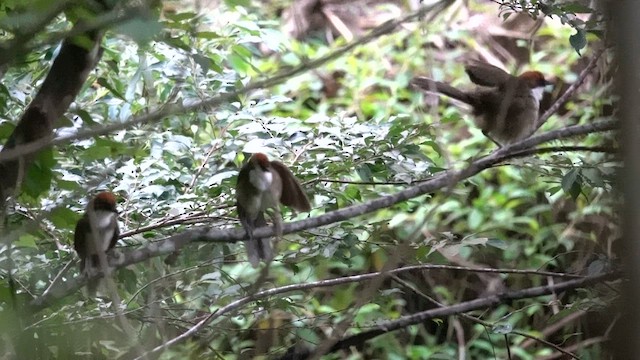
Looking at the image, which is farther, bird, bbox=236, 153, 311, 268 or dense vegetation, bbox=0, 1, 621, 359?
bird, bbox=236, 153, 311, 268

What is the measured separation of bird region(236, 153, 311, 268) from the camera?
2.92 meters

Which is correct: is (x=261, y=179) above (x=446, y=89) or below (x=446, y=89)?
below

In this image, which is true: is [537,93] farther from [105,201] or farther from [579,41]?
[105,201]

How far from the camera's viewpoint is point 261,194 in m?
2.95

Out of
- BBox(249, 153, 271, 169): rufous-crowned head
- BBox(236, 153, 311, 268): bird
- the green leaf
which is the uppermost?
the green leaf

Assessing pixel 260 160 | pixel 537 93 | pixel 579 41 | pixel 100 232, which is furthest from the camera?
pixel 537 93

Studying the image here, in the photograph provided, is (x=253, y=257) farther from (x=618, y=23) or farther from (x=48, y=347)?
(x=618, y=23)

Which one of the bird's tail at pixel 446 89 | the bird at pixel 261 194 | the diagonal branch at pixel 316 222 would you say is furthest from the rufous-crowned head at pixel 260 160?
the bird's tail at pixel 446 89

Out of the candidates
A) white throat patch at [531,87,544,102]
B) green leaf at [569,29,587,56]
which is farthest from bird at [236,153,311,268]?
white throat patch at [531,87,544,102]

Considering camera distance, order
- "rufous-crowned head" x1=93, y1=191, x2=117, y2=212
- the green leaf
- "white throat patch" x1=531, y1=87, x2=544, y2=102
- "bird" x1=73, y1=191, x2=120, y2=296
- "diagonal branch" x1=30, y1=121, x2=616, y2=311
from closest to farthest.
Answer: "diagonal branch" x1=30, y1=121, x2=616, y2=311
the green leaf
"bird" x1=73, y1=191, x2=120, y2=296
"rufous-crowned head" x1=93, y1=191, x2=117, y2=212
"white throat patch" x1=531, y1=87, x2=544, y2=102

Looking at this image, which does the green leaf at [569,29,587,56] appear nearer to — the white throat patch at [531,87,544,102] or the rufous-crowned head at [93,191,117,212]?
the white throat patch at [531,87,544,102]

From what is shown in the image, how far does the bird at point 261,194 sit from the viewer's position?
2918 mm

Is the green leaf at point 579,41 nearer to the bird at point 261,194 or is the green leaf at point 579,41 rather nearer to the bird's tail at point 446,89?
the bird's tail at point 446,89

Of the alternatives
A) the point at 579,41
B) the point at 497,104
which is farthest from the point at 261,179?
the point at 579,41
